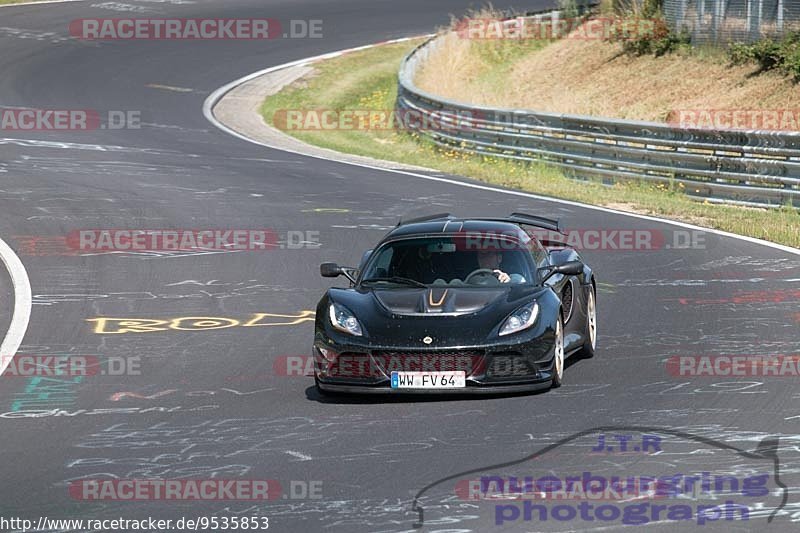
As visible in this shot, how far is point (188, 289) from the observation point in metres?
16.3

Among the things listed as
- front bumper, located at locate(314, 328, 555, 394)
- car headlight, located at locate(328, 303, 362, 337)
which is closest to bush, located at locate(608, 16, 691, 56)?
car headlight, located at locate(328, 303, 362, 337)

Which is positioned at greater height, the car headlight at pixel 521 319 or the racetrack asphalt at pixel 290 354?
the car headlight at pixel 521 319

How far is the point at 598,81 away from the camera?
38.2 m

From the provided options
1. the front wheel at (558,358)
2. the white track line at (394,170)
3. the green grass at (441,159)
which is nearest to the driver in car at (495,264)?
the front wheel at (558,358)

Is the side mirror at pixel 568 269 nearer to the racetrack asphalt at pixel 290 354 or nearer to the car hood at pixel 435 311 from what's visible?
the car hood at pixel 435 311

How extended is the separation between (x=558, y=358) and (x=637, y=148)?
45.0 feet

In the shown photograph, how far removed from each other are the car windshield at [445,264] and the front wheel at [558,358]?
26.5 inches

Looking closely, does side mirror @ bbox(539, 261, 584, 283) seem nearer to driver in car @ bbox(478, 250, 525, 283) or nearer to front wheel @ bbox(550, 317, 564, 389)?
driver in car @ bbox(478, 250, 525, 283)

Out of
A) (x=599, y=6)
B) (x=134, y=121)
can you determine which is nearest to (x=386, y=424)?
(x=134, y=121)

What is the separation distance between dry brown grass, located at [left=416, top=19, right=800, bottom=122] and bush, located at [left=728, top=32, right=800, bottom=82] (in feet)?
0.82

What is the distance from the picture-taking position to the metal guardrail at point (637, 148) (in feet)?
69.8

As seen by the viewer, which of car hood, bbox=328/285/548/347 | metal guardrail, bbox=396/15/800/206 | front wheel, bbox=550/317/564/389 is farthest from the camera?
metal guardrail, bbox=396/15/800/206

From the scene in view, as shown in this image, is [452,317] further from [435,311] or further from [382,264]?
[382,264]

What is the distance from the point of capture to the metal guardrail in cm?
2128
